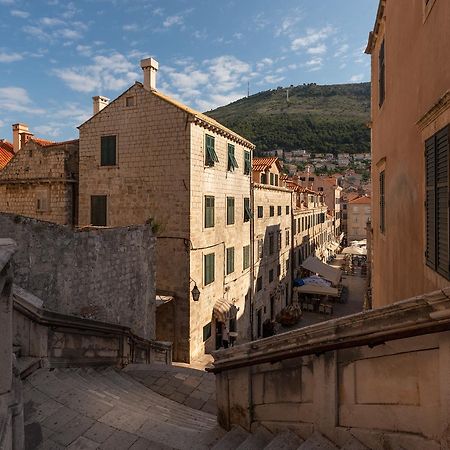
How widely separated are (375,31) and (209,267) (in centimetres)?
1226

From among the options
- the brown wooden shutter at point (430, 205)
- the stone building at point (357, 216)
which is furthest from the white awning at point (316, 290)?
the stone building at point (357, 216)

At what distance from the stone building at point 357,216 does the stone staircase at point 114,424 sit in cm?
7458

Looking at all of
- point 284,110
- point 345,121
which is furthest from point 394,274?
point 284,110

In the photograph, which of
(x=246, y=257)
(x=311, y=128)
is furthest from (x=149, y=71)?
(x=311, y=128)

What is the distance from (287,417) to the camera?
4.21m

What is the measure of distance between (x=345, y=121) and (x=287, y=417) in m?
170

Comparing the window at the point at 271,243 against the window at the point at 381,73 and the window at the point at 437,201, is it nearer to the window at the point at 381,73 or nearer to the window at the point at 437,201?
the window at the point at 381,73

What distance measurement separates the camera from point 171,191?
17.0m

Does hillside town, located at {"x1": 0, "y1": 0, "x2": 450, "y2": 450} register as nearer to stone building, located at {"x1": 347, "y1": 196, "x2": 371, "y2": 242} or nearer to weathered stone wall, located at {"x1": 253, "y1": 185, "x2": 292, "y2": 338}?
weathered stone wall, located at {"x1": 253, "y1": 185, "x2": 292, "y2": 338}

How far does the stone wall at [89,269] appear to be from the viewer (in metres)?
8.12

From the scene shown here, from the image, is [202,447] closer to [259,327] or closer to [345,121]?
[259,327]

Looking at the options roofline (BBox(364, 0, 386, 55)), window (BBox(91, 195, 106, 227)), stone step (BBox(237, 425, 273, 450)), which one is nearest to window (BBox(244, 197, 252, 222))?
window (BBox(91, 195, 106, 227))

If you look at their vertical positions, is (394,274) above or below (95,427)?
above

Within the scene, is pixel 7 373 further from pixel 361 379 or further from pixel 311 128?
pixel 311 128
